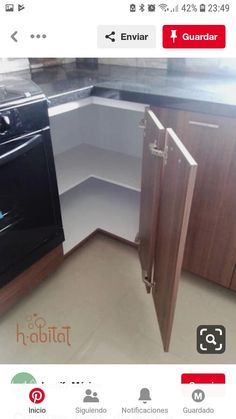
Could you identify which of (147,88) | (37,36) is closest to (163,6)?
(147,88)

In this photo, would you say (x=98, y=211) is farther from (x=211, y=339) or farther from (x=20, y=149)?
(x=211, y=339)

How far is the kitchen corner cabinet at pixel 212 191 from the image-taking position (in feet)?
3.22

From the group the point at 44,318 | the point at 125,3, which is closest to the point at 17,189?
the point at 44,318

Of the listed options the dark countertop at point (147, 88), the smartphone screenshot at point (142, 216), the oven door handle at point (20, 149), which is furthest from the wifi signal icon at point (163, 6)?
the oven door handle at point (20, 149)

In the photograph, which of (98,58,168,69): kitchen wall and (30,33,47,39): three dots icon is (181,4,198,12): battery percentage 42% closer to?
(30,33,47,39): three dots icon

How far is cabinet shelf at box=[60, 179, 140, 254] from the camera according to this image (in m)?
1.56

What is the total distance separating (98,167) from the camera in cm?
159
